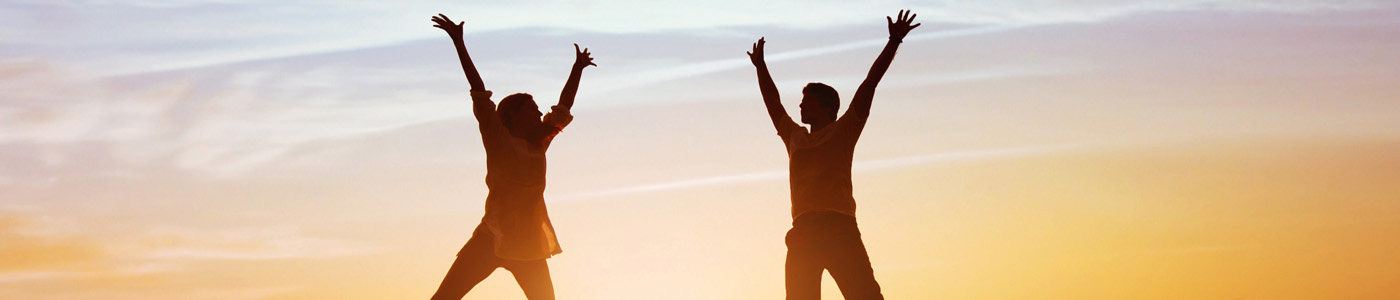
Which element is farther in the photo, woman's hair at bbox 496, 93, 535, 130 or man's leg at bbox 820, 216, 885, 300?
woman's hair at bbox 496, 93, 535, 130

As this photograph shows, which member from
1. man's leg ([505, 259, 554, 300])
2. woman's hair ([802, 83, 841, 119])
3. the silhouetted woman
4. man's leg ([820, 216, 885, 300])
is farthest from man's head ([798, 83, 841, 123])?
man's leg ([505, 259, 554, 300])

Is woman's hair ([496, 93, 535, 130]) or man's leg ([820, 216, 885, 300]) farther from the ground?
woman's hair ([496, 93, 535, 130])

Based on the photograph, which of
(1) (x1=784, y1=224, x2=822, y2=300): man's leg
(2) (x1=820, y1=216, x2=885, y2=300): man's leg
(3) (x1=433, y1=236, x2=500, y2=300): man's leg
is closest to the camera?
(2) (x1=820, y1=216, x2=885, y2=300): man's leg

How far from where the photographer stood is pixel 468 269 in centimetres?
1013

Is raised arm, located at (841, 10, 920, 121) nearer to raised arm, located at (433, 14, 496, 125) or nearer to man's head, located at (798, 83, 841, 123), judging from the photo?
man's head, located at (798, 83, 841, 123)

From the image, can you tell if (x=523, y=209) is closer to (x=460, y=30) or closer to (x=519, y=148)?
(x=519, y=148)

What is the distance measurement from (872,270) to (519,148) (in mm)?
2638

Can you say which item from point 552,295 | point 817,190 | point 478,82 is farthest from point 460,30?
point 817,190

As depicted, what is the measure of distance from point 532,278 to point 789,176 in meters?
2.08

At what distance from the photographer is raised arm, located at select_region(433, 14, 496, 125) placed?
32.9ft

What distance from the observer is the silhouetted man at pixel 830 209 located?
926cm

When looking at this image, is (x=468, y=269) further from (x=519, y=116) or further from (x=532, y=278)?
(x=519, y=116)

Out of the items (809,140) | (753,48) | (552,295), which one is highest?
(753,48)

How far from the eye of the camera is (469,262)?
1015cm
